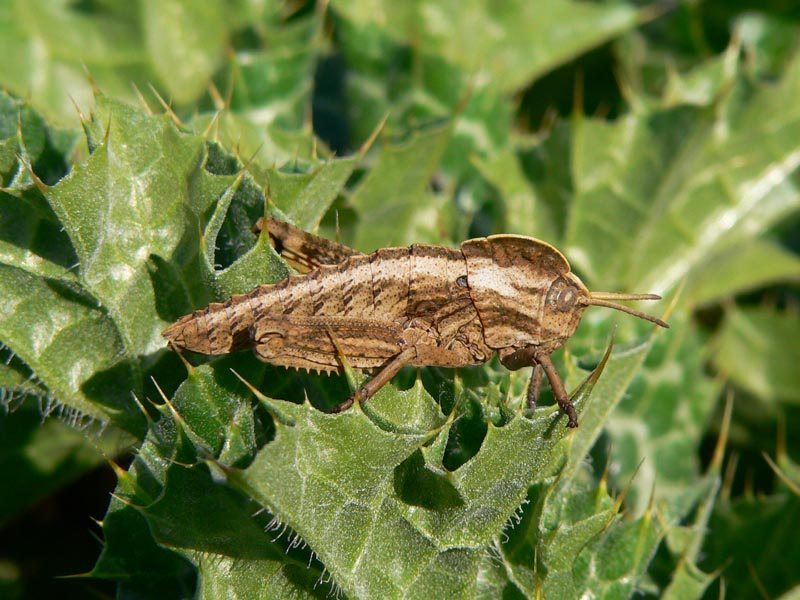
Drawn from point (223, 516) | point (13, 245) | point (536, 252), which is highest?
point (536, 252)

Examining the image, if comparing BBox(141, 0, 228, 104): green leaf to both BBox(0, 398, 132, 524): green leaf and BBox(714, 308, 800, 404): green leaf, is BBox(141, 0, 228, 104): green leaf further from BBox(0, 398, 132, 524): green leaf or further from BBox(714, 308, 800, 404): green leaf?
BBox(714, 308, 800, 404): green leaf

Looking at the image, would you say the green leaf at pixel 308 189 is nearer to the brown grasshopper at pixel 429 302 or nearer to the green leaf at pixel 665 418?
the brown grasshopper at pixel 429 302

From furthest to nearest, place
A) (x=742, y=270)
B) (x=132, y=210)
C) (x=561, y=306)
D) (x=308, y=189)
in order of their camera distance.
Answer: (x=742, y=270) → (x=561, y=306) → (x=308, y=189) → (x=132, y=210)

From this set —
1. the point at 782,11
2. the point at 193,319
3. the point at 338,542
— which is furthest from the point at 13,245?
the point at 782,11

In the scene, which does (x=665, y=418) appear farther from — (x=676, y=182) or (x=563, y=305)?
(x=563, y=305)

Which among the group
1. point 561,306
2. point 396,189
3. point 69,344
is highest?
point 396,189

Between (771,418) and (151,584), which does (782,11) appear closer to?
(771,418)

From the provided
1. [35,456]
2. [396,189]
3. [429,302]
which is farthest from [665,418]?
[35,456]

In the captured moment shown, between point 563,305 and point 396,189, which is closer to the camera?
point 563,305
